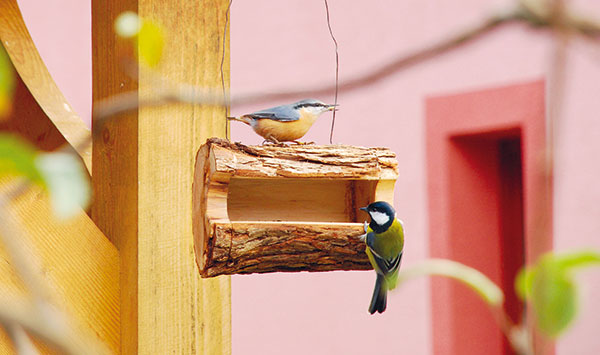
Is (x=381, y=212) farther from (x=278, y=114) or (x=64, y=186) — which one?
(x=64, y=186)

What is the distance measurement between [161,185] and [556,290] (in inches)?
44.5

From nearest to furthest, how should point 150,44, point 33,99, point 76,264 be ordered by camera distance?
point 150,44
point 76,264
point 33,99

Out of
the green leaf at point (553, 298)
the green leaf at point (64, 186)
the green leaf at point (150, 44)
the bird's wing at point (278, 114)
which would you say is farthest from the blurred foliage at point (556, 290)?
the bird's wing at point (278, 114)

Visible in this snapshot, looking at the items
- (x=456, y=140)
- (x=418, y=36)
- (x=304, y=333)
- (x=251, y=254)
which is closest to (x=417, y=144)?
(x=456, y=140)

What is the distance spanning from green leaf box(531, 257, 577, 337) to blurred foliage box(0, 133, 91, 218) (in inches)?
6.1

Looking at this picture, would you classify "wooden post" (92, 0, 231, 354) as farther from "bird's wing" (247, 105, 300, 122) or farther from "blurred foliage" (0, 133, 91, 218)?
"blurred foliage" (0, 133, 91, 218)

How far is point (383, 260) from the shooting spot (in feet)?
5.22

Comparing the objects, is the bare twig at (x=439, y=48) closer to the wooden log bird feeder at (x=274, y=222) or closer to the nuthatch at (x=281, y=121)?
the wooden log bird feeder at (x=274, y=222)

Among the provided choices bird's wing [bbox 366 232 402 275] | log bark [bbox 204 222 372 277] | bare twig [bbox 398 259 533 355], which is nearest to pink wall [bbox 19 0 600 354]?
bird's wing [bbox 366 232 402 275]

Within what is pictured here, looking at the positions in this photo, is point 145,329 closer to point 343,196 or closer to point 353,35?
point 343,196

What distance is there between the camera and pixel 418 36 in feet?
11.4

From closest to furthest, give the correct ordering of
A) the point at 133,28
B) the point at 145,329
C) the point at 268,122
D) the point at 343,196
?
1. the point at 133,28
2. the point at 145,329
3. the point at 268,122
4. the point at 343,196

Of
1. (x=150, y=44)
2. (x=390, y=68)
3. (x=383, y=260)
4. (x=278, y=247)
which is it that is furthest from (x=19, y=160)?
(x=383, y=260)

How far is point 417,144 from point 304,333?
1022mm
